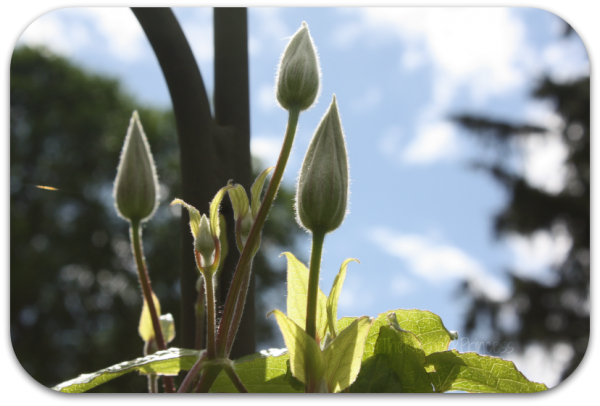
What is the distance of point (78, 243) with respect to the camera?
23.8 ft

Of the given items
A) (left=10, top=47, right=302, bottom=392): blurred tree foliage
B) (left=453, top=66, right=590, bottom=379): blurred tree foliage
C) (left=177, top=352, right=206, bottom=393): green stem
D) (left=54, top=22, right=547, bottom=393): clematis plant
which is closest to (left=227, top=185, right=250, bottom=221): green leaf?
(left=54, top=22, right=547, bottom=393): clematis plant

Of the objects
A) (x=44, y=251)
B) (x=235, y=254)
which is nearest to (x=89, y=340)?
(x=44, y=251)

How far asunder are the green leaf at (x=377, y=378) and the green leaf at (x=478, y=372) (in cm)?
4

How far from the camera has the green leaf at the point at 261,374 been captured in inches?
12.6

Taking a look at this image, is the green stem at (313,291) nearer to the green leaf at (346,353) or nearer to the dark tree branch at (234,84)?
the green leaf at (346,353)

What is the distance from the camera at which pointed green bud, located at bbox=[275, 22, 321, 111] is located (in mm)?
307

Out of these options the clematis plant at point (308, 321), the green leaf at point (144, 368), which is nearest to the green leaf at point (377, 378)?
the clematis plant at point (308, 321)

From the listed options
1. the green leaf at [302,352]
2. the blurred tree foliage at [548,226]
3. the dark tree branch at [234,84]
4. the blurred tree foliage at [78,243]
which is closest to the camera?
the green leaf at [302,352]

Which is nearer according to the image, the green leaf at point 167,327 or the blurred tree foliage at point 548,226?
the green leaf at point 167,327

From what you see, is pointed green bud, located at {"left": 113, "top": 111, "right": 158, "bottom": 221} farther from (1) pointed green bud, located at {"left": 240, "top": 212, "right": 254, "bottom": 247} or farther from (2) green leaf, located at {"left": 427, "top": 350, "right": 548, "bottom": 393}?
(2) green leaf, located at {"left": 427, "top": 350, "right": 548, "bottom": 393}

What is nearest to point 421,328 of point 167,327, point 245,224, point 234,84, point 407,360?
point 407,360

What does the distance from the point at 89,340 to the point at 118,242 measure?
158cm
